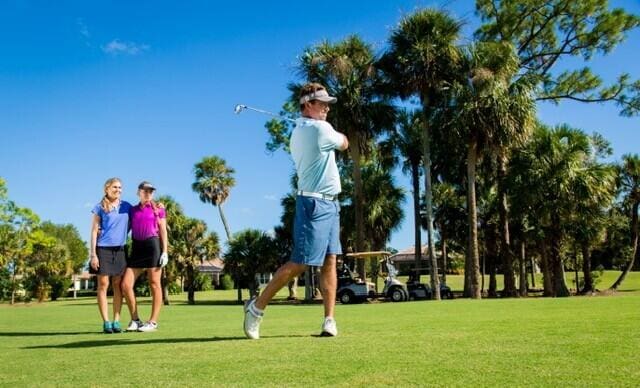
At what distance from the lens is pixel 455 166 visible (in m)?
30.3

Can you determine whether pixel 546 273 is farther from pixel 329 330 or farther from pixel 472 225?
pixel 329 330

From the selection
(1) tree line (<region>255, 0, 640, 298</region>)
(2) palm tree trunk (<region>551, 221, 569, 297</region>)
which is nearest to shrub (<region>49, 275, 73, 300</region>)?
(1) tree line (<region>255, 0, 640, 298</region>)

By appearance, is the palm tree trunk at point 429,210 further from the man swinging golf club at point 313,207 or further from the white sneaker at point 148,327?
the man swinging golf club at point 313,207

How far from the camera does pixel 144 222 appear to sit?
6789 millimetres

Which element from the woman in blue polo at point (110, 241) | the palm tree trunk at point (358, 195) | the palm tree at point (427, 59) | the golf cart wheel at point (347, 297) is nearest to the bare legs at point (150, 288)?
the woman in blue polo at point (110, 241)

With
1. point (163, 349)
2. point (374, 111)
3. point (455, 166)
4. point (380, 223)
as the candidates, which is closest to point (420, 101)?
point (374, 111)

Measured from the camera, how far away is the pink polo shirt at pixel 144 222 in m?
6.77

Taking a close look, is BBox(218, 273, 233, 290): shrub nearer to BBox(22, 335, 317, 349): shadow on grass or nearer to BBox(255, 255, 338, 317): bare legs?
BBox(22, 335, 317, 349): shadow on grass

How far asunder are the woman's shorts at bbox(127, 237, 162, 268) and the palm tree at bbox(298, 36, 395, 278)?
20273 mm

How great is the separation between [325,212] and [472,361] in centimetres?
194

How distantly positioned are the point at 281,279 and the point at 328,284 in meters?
0.47

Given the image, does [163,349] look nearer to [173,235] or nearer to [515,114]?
[515,114]

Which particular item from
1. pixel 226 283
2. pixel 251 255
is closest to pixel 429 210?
pixel 251 255

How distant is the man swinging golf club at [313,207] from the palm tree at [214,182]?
1759 inches
